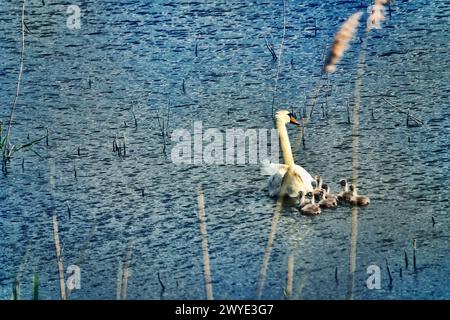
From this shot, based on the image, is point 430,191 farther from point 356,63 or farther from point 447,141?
point 356,63

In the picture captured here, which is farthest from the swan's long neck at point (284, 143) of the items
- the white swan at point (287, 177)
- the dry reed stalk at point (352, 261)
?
the dry reed stalk at point (352, 261)

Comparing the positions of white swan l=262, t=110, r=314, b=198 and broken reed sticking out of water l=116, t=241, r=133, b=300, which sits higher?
white swan l=262, t=110, r=314, b=198

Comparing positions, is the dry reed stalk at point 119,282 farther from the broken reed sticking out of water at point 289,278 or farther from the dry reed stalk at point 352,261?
the dry reed stalk at point 352,261

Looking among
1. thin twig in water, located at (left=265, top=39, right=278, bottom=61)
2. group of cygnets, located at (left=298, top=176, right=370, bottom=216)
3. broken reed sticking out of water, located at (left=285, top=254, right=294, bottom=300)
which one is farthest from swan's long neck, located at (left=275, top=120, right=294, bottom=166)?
thin twig in water, located at (left=265, top=39, right=278, bottom=61)

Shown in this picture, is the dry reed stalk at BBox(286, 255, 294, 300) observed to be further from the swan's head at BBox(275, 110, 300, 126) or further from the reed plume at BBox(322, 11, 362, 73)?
the swan's head at BBox(275, 110, 300, 126)
